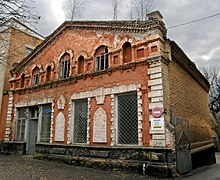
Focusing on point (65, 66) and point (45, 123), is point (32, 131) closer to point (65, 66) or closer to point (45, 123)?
point (45, 123)

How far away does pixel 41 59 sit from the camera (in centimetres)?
1579

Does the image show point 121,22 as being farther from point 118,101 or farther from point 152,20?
point 118,101

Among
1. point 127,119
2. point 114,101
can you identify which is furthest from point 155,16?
point 127,119

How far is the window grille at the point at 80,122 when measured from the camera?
39.8ft

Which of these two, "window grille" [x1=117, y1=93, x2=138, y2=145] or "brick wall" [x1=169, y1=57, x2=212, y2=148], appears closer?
"window grille" [x1=117, y1=93, x2=138, y2=145]

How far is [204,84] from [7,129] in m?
14.5

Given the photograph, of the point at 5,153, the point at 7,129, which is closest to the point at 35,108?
the point at 7,129

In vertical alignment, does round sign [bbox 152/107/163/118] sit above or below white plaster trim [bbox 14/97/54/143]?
below

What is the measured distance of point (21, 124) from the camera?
15.8m

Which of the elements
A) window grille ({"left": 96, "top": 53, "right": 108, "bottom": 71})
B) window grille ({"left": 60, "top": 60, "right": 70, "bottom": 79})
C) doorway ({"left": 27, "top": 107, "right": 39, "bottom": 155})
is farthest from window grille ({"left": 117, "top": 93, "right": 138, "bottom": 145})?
doorway ({"left": 27, "top": 107, "right": 39, "bottom": 155})

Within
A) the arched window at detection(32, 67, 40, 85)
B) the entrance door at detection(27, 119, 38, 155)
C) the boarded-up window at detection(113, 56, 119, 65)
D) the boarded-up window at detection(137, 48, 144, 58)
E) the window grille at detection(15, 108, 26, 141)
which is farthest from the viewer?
the arched window at detection(32, 67, 40, 85)

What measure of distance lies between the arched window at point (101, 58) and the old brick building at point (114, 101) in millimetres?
56

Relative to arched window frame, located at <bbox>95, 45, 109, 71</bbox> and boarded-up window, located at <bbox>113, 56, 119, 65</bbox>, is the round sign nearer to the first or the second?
boarded-up window, located at <bbox>113, 56, 119, 65</bbox>

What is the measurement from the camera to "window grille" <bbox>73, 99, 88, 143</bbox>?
1214 centimetres
